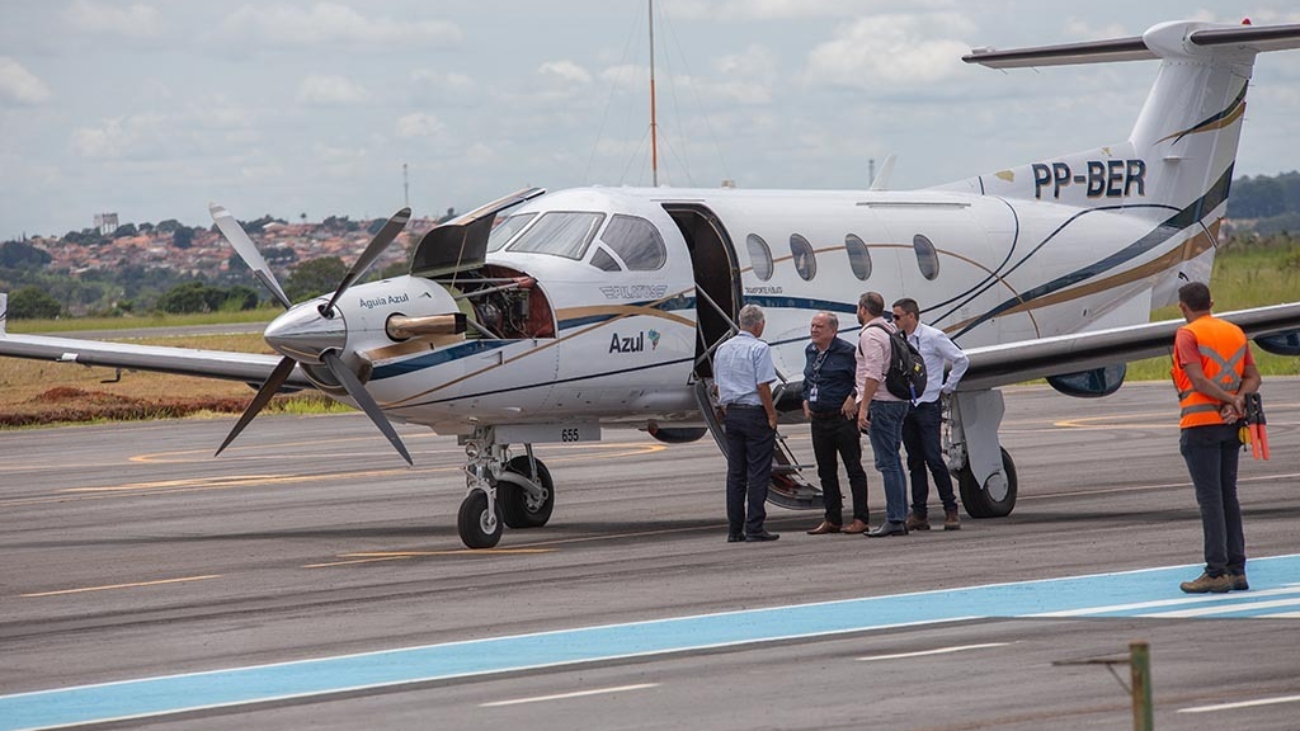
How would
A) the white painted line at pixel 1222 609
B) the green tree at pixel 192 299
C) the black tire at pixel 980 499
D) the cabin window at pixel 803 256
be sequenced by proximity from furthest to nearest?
the green tree at pixel 192 299
the cabin window at pixel 803 256
the black tire at pixel 980 499
the white painted line at pixel 1222 609

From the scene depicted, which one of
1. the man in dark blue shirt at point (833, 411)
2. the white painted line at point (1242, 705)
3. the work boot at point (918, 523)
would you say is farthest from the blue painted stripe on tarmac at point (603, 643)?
the man in dark blue shirt at point (833, 411)

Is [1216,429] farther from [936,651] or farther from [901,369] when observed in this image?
[901,369]

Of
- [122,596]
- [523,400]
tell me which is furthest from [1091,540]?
[122,596]

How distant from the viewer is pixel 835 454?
17.7 m

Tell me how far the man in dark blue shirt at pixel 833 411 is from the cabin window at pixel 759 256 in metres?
1.88

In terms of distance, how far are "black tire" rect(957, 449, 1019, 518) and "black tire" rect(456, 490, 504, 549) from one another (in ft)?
16.4

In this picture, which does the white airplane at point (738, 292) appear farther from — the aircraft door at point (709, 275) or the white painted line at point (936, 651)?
the white painted line at point (936, 651)

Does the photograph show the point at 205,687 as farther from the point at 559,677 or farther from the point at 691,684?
the point at 691,684

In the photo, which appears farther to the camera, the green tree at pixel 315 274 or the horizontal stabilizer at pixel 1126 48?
the green tree at pixel 315 274

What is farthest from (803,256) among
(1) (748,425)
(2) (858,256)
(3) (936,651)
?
(3) (936,651)

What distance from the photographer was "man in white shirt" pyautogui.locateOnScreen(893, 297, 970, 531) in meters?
17.9

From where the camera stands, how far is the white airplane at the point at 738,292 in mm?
17219

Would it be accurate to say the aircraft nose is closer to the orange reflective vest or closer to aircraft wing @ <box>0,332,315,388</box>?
aircraft wing @ <box>0,332,315,388</box>

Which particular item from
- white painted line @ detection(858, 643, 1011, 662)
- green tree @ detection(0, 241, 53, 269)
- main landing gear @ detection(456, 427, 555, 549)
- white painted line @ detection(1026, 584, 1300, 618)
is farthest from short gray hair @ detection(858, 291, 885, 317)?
green tree @ detection(0, 241, 53, 269)
